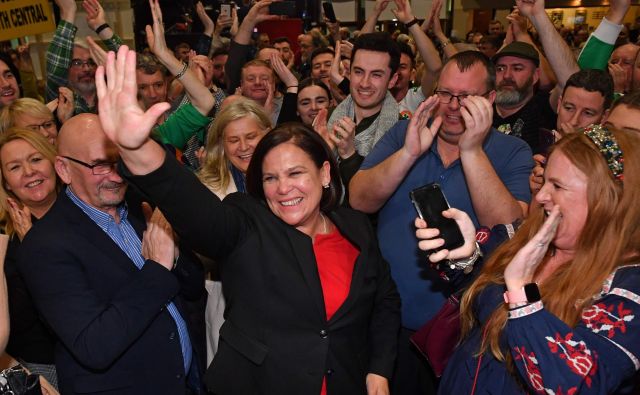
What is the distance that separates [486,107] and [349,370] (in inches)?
48.2

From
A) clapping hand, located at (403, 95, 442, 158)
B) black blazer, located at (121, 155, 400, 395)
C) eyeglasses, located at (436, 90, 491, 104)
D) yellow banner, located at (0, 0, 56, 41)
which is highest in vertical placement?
yellow banner, located at (0, 0, 56, 41)

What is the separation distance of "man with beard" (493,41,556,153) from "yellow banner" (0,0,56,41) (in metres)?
3.96

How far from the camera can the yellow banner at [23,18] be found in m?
4.77

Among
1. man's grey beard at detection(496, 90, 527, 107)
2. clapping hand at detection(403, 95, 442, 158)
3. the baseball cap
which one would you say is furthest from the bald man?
the baseball cap

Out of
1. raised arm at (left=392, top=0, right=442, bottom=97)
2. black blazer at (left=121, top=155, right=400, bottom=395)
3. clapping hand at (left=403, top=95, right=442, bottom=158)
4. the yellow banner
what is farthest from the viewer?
the yellow banner

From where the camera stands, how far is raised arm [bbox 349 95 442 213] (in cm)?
239

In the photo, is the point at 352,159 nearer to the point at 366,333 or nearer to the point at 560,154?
the point at 366,333

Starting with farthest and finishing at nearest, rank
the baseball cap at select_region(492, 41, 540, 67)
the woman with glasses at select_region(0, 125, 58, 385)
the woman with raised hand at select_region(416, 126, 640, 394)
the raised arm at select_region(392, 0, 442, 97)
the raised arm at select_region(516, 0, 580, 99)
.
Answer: the raised arm at select_region(392, 0, 442, 97)
the baseball cap at select_region(492, 41, 540, 67)
the raised arm at select_region(516, 0, 580, 99)
the woman with glasses at select_region(0, 125, 58, 385)
the woman with raised hand at select_region(416, 126, 640, 394)

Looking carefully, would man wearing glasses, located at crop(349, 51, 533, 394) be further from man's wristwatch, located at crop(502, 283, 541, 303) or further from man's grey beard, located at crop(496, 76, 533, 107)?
man's grey beard, located at crop(496, 76, 533, 107)

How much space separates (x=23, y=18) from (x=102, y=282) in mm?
3954

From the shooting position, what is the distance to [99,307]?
6.07 feet

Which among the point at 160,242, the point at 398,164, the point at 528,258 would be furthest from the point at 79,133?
the point at 528,258

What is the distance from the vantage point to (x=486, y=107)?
2.26 m

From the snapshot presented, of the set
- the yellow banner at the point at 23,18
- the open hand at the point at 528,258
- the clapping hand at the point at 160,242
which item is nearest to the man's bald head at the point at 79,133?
the clapping hand at the point at 160,242
